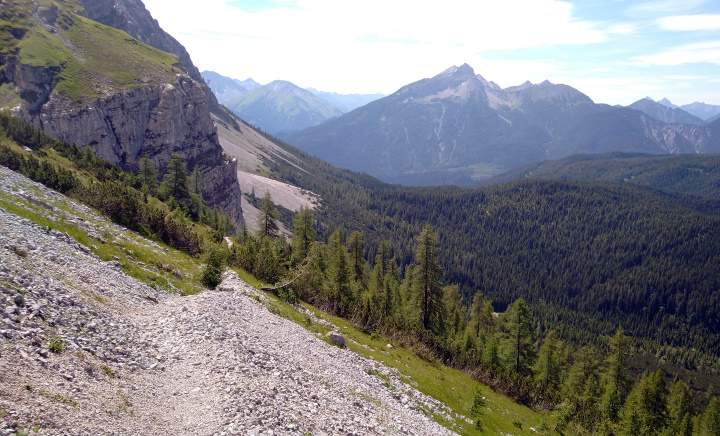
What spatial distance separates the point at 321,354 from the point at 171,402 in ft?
Answer: 46.6

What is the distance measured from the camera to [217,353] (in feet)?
78.2

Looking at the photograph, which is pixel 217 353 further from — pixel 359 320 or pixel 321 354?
pixel 359 320

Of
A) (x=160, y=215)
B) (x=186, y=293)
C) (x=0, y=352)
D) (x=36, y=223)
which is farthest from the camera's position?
(x=160, y=215)

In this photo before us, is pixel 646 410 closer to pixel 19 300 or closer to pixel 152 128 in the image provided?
pixel 19 300

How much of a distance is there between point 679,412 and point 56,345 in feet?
307

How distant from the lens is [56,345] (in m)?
18.1

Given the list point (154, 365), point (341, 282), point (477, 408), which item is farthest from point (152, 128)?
point (154, 365)

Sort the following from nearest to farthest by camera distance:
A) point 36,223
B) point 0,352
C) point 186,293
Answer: point 0,352
point 36,223
point 186,293

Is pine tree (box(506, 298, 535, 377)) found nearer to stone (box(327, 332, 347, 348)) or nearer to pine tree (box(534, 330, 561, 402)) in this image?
pine tree (box(534, 330, 561, 402))

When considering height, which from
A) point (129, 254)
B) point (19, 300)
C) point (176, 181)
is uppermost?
point (19, 300)

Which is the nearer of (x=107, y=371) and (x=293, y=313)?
(x=107, y=371)

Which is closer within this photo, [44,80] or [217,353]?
[217,353]

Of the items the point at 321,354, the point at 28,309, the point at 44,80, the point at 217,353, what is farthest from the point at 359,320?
the point at 44,80

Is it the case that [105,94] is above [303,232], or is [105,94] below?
above
